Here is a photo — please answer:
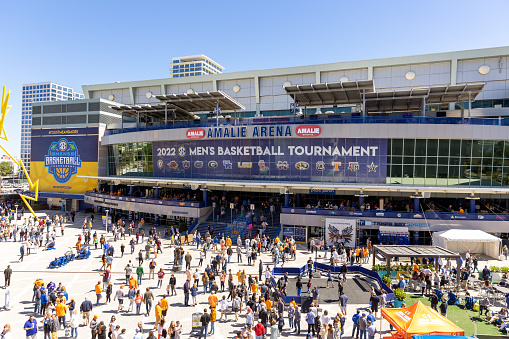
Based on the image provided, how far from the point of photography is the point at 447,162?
108 ft

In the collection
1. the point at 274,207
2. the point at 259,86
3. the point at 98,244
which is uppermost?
the point at 259,86

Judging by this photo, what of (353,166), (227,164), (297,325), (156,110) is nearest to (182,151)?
(227,164)

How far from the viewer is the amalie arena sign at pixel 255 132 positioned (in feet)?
112

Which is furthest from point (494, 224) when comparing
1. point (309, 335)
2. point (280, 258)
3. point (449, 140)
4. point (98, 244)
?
point (98, 244)

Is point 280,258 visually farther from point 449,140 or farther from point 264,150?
point 449,140

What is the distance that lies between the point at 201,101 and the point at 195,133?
6.36 meters

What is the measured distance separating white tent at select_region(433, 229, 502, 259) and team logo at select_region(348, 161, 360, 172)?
9780 mm

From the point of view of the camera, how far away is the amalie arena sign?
34281 mm

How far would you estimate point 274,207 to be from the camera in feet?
126

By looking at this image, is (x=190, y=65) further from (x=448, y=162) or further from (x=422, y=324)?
(x=422, y=324)

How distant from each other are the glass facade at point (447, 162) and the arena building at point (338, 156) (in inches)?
3.9

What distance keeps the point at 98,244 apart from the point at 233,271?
15.6 m

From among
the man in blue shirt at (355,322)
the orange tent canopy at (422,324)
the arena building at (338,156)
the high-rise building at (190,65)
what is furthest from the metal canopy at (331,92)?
the high-rise building at (190,65)

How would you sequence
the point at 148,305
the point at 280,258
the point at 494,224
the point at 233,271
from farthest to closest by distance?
1. the point at 494,224
2. the point at 280,258
3. the point at 233,271
4. the point at 148,305
